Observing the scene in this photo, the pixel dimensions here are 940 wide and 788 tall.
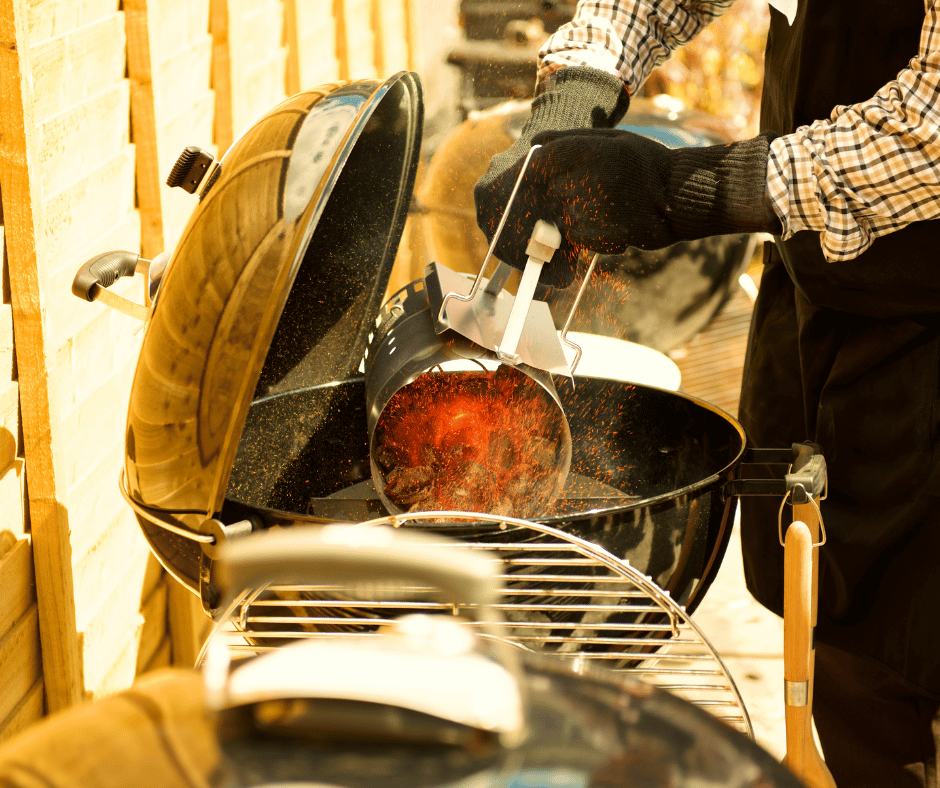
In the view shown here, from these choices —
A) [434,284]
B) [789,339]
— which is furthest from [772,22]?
[434,284]

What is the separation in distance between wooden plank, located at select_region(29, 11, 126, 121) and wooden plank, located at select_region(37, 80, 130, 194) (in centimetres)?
1

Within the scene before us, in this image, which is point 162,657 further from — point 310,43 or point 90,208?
point 310,43

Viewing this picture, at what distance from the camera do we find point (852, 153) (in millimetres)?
921

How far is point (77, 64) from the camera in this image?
52.1 inches

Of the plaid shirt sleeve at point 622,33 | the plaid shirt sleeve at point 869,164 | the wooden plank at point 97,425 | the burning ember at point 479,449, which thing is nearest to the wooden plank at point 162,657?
the wooden plank at point 97,425

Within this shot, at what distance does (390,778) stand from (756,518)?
112 cm

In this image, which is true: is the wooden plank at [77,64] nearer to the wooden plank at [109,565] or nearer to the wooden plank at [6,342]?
the wooden plank at [6,342]

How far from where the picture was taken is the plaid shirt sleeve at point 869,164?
902mm

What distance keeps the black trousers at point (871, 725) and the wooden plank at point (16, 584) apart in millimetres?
1158

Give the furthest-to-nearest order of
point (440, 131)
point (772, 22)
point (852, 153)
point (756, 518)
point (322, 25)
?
point (440, 131), point (322, 25), point (756, 518), point (772, 22), point (852, 153)

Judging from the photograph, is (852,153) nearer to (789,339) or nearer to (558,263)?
(558,263)

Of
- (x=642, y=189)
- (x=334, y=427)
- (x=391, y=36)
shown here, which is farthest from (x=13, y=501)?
(x=391, y=36)

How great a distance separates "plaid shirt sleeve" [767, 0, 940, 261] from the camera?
2.96 feet

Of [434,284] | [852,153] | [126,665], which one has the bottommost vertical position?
[126,665]
